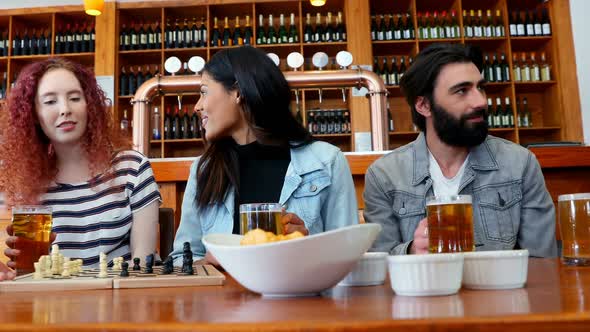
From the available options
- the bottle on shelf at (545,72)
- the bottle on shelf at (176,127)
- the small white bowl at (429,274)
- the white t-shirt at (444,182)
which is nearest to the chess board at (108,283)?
the small white bowl at (429,274)

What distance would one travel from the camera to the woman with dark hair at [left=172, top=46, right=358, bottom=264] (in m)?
1.46

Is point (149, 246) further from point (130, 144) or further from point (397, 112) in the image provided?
point (397, 112)

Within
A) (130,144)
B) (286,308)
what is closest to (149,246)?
(130,144)

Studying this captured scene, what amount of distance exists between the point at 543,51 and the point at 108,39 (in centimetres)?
413

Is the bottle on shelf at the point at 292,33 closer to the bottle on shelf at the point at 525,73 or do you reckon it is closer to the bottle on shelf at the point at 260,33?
the bottle on shelf at the point at 260,33

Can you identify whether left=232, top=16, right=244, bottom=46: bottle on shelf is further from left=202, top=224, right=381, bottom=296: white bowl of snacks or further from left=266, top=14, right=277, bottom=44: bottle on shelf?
left=202, top=224, right=381, bottom=296: white bowl of snacks

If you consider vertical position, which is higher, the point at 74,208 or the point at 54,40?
Result: the point at 54,40

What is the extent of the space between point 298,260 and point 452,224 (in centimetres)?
37

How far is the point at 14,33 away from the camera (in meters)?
5.30

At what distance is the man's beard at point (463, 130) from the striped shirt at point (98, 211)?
86 centimetres

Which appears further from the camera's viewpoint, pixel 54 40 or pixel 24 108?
pixel 54 40

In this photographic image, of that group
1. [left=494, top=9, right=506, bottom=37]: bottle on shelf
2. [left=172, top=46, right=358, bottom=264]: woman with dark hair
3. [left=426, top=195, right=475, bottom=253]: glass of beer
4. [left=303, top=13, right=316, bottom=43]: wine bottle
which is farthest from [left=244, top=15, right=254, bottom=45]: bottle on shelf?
[left=426, top=195, right=475, bottom=253]: glass of beer

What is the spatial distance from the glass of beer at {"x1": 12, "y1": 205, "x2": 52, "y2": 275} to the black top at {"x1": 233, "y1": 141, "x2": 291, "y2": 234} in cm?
53

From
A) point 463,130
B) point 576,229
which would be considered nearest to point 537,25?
point 463,130
